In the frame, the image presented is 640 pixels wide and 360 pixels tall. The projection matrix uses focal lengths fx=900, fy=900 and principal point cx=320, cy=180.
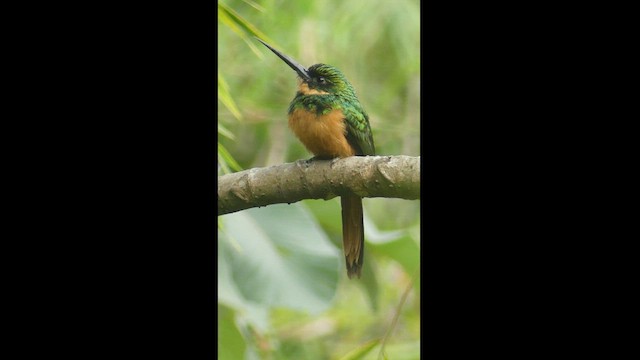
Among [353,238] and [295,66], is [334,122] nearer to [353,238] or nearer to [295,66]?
[295,66]

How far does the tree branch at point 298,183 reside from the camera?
203 cm

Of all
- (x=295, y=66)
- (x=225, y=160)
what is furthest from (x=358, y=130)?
(x=225, y=160)

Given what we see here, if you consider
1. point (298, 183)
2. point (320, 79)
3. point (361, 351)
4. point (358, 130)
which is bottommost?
point (361, 351)

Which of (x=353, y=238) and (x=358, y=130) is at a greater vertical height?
(x=358, y=130)

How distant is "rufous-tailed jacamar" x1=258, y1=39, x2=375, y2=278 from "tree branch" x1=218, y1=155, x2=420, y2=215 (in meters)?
0.09

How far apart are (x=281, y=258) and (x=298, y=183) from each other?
0.30 m

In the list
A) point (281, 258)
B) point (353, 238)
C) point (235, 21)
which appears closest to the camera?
point (235, 21)

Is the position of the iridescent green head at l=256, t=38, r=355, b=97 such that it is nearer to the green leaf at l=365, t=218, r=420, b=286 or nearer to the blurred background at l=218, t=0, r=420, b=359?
the blurred background at l=218, t=0, r=420, b=359

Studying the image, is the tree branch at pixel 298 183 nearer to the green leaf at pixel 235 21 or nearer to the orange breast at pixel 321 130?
the orange breast at pixel 321 130

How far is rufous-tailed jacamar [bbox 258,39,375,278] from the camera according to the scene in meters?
2.20

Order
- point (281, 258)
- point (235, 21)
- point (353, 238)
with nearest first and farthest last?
point (235, 21), point (353, 238), point (281, 258)

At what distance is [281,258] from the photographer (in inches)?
91.2
